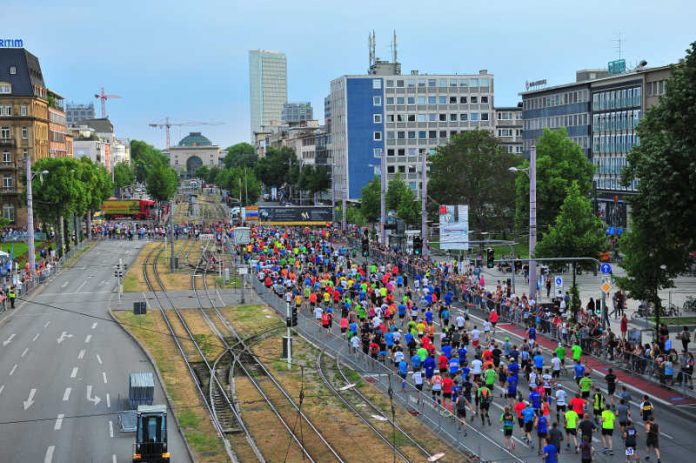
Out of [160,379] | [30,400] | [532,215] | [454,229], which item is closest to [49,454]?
[30,400]

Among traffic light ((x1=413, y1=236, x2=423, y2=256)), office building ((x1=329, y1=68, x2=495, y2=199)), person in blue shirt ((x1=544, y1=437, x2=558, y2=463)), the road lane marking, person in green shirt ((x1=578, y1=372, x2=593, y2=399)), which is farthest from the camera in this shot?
office building ((x1=329, y1=68, x2=495, y2=199))

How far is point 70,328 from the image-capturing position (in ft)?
182

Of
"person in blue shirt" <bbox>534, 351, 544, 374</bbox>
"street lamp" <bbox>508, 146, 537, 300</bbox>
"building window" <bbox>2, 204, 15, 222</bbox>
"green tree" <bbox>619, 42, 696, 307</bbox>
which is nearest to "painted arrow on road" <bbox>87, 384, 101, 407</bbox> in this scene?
"person in blue shirt" <bbox>534, 351, 544, 374</bbox>

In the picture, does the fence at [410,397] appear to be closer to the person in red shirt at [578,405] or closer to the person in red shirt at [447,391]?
the person in red shirt at [447,391]

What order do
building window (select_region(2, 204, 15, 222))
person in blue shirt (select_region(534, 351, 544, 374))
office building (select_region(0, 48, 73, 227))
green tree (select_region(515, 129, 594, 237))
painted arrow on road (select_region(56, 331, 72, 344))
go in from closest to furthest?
person in blue shirt (select_region(534, 351, 544, 374)) < painted arrow on road (select_region(56, 331, 72, 344)) < green tree (select_region(515, 129, 594, 237)) < building window (select_region(2, 204, 15, 222)) < office building (select_region(0, 48, 73, 227))

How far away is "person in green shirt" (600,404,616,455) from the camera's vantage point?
28.7 meters

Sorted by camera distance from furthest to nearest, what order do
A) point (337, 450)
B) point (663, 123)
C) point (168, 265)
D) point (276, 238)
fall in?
point (276, 238)
point (168, 265)
point (663, 123)
point (337, 450)

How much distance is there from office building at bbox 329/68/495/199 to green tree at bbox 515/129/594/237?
7217 cm

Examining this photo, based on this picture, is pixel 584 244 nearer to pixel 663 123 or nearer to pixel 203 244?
pixel 663 123

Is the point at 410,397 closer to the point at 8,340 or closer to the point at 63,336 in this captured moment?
the point at 63,336

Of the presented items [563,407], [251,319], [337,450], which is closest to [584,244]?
[251,319]

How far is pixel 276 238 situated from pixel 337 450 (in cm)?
7141

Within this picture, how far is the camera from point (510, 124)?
188375mm

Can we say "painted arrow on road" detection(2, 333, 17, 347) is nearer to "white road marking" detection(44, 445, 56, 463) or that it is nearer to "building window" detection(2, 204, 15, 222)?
"white road marking" detection(44, 445, 56, 463)
